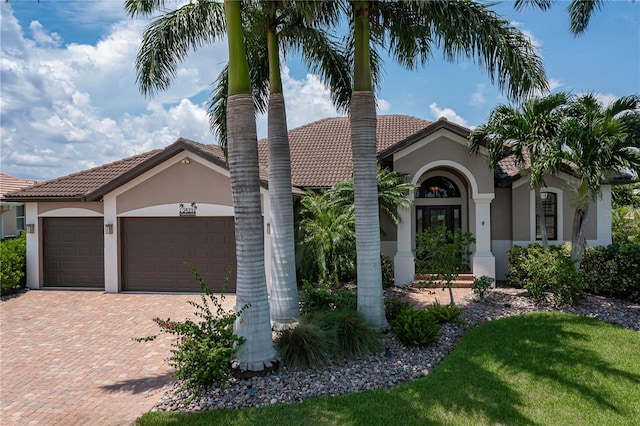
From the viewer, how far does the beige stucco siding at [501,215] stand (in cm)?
1456

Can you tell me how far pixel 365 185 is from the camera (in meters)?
7.74

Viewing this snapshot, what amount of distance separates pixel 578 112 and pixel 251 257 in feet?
34.6

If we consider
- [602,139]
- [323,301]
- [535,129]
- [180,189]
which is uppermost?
[535,129]

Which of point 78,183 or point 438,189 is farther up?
point 78,183

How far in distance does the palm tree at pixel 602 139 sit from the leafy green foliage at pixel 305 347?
8360mm

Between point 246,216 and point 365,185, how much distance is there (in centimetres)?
269

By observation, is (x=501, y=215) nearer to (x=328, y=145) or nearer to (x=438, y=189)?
(x=438, y=189)

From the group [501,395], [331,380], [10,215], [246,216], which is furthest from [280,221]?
[10,215]

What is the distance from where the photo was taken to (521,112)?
37.8 ft

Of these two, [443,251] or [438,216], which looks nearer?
[443,251]

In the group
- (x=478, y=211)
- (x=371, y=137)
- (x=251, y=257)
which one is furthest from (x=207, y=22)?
(x=478, y=211)

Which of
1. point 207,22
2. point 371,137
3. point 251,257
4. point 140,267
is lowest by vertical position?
point 140,267

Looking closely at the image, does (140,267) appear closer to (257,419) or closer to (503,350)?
(257,419)

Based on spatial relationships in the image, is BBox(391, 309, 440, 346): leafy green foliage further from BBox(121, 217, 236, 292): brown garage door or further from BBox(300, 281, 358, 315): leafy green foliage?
BBox(121, 217, 236, 292): brown garage door
